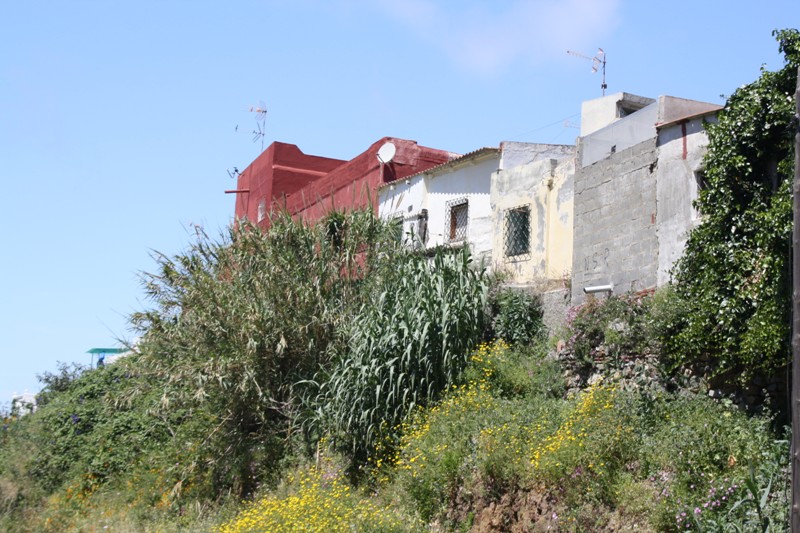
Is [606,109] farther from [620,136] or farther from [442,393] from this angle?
[442,393]

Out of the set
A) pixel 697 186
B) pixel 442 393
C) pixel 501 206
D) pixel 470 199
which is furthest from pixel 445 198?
pixel 697 186

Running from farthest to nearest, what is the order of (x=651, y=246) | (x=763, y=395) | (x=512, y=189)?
(x=512, y=189) → (x=651, y=246) → (x=763, y=395)

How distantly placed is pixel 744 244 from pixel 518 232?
6.91 m

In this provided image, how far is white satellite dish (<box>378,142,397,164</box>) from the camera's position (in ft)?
72.5

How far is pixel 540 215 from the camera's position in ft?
55.0

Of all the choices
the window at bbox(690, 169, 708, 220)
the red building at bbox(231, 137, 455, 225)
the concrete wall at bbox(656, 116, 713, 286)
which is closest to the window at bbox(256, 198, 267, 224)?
the red building at bbox(231, 137, 455, 225)

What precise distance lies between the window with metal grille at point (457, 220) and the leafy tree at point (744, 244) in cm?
A: 790

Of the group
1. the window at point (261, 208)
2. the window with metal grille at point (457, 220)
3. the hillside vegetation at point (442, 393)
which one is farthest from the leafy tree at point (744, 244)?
the window at point (261, 208)

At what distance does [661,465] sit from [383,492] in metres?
4.19

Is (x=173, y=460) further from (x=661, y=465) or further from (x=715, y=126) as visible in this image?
(x=715, y=126)

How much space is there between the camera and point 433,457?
11633 mm

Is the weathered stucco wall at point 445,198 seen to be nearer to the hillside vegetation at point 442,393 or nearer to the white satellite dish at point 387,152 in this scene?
the white satellite dish at point 387,152

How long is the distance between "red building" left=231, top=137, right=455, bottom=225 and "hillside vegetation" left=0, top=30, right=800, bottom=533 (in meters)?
2.64

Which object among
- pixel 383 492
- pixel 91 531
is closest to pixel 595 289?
pixel 383 492
